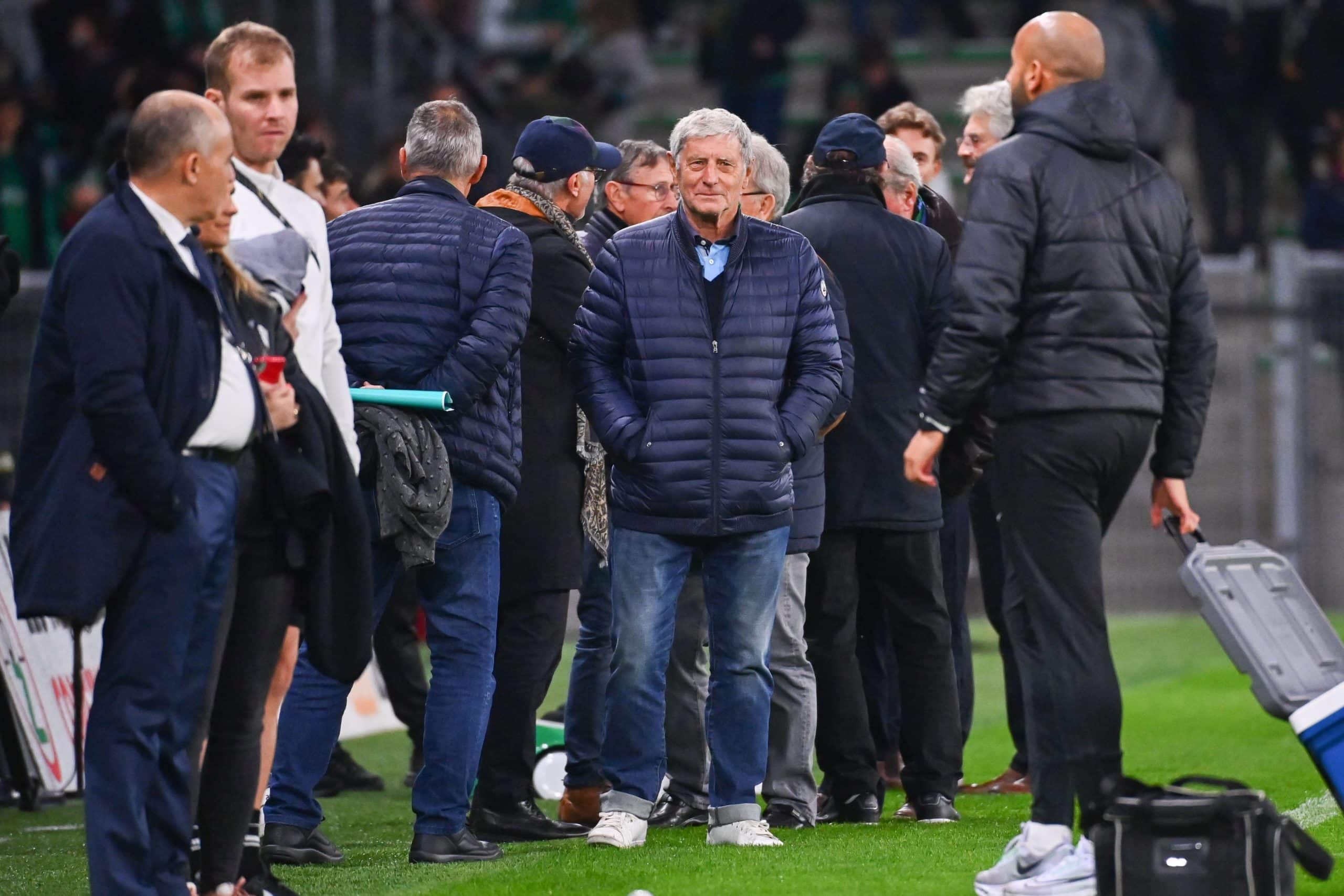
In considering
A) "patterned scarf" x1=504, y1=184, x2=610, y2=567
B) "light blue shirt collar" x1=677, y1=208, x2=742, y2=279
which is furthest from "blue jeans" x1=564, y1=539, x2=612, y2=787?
"light blue shirt collar" x1=677, y1=208, x2=742, y2=279

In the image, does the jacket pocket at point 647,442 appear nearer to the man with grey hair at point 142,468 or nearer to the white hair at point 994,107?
the man with grey hair at point 142,468

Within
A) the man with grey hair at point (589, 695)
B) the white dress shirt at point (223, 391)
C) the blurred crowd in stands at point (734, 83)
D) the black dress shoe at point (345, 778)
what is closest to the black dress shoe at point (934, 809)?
the man with grey hair at point (589, 695)

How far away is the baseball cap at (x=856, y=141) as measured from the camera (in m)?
6.40

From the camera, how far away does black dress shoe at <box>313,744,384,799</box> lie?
7461 millimetres

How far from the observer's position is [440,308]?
→ 5.65 meters

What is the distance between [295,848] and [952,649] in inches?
91.2

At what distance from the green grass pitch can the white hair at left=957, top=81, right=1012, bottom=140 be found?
227cm

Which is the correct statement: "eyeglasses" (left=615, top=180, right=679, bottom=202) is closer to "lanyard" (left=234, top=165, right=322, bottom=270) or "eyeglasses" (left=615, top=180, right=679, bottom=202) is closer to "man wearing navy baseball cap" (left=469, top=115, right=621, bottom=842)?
"man wearing navy baseball cap" (left=469, top=115, right=621, bottom=842)

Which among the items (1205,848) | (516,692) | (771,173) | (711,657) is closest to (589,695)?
(516,692)

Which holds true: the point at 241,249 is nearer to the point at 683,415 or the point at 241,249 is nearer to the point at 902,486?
the point at 683,415

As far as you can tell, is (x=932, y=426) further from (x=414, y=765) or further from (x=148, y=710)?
(x=414, y=765)

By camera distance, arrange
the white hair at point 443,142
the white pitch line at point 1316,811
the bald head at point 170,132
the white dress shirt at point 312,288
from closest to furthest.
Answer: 1. the bald head at point 170,132
2. the white dress shirt at point 312,288
3. the white hair at point 443,142
4. the white pitch line at point 1316,811

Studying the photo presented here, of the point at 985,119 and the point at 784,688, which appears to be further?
the point at 985,119

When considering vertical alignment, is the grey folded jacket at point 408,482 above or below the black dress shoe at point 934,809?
above
